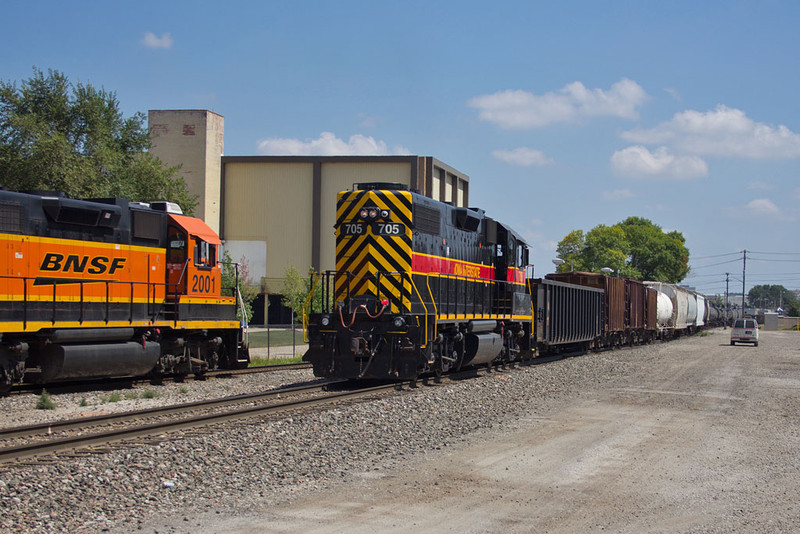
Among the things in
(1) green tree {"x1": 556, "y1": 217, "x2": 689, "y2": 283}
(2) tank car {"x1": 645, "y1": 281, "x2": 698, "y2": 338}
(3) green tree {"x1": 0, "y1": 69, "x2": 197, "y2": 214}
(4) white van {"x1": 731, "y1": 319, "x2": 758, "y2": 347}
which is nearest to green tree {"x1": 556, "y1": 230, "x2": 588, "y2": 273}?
(1) green tree {"x1": 556, "y1": 217, "x2": 689, "y2": 283}

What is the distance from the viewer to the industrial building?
5669 cm

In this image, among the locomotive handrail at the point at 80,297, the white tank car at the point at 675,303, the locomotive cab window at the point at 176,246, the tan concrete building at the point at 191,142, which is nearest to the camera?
the locomotive handrail at the point at 80,297

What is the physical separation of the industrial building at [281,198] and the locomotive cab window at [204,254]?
37.8 metres

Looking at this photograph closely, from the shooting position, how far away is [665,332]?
46844 millimetres

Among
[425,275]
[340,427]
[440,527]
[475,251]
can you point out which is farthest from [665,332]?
[440,527]

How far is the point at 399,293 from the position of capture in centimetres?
1505

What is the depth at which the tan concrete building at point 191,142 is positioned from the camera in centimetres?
5425

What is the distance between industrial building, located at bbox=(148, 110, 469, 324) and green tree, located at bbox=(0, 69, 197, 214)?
1889 cm

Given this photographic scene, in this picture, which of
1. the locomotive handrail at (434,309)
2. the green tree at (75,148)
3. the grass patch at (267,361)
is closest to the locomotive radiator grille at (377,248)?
the locomotive handrail at (434,309)

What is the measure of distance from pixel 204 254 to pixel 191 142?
39383 mm

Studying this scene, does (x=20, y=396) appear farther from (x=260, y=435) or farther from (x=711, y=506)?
(x=711, y=506)

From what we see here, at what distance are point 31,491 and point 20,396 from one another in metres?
7.87

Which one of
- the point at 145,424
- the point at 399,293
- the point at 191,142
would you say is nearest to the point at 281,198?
the point at 191,142

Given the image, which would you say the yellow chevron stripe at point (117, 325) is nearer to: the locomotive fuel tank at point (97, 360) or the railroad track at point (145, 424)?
the locomotive fuel tank at point (97, 360)
